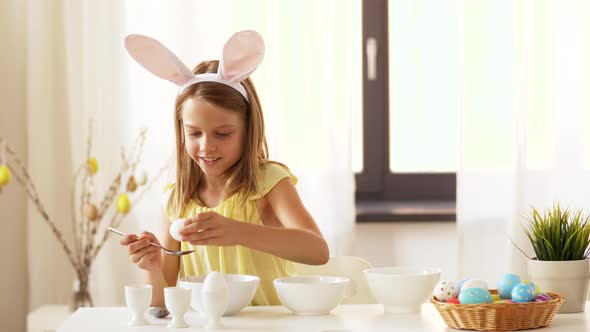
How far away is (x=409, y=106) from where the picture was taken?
3346 millimetres

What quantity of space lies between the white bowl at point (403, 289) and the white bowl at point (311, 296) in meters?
0.07

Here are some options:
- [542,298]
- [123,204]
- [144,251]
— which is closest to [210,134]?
[144,251]

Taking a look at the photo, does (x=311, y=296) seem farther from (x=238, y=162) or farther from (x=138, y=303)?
(x=238, y=162)

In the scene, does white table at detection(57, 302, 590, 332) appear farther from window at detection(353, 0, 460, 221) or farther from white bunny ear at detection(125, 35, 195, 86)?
window at detection(353, 0, 460, 221)

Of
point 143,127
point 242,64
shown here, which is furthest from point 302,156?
point 242,64

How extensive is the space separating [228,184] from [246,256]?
0.17 meters

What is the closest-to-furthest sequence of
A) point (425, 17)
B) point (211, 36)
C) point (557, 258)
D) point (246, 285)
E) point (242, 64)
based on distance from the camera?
point (246, 285)
point (557, 258)
point (242, 64)
point (211, 36)
point (425, 17)

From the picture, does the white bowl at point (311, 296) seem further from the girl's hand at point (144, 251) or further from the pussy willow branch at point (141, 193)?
the pussy willow branch at point (141, 193)

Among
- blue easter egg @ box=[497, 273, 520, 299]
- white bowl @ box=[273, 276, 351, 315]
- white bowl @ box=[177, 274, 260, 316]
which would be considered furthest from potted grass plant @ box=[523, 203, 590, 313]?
white bowl @ box=[177, 274, 260, 316]

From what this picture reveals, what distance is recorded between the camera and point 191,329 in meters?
1.46

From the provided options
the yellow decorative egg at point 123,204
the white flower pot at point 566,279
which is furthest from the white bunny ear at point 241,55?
the yellow decorative egg at point 123,204

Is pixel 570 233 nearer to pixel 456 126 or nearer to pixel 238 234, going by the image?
pixel 238 234

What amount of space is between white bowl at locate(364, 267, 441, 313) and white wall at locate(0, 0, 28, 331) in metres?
1.95

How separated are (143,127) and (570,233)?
1799 millimetres
